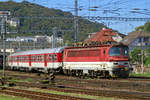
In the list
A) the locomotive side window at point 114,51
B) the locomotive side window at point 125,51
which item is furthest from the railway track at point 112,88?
the locomotive side window at point 125,51

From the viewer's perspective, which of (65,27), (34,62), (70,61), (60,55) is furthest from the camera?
(65,27)

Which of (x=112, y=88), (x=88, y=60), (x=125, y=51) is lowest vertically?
(x=112, y=88)

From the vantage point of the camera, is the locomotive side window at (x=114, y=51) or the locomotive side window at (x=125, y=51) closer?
the locomotive side window at (x=114, y=51)

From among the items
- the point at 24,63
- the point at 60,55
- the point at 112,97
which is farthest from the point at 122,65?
the point at 24,63

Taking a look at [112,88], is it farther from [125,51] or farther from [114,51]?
[125,51]

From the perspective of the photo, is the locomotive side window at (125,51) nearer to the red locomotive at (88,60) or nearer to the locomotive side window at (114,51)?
the red locomotive at (88,60)

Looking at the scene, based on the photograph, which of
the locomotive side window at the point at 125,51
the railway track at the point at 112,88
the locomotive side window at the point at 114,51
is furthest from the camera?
the locomotive side window at the point at 125,51

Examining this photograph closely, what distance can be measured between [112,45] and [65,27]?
31.5 metres

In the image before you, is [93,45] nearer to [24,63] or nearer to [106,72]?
[106,72]

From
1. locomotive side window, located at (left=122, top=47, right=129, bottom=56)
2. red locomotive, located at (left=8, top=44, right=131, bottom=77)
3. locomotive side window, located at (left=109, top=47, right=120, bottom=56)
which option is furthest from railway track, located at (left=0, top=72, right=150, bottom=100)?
locomotive side window, located at (left=122, top=47, right=129, bottom=56)

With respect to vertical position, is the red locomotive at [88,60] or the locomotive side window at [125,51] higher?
the locomotive side window at [125,51]

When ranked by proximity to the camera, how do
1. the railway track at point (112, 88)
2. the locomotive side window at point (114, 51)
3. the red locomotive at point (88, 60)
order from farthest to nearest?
the locomotive side window at point (114, 51) → the red locomotive at point (88, 60) → the railway track at point (112, 88)

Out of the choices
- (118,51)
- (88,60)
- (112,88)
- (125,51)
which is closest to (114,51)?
(118,51)

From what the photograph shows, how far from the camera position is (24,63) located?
46.6m
